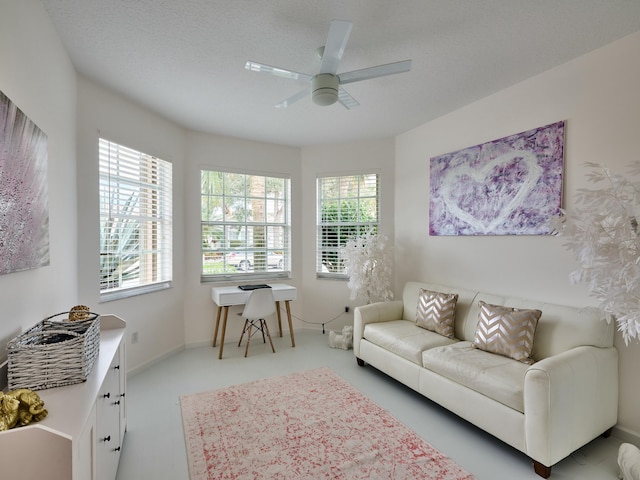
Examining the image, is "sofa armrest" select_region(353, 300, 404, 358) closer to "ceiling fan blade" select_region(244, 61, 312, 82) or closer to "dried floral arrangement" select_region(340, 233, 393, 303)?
"dried floral arrangement" select_region(340, 233, 393, 303)

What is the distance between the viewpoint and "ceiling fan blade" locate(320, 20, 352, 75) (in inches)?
67.9

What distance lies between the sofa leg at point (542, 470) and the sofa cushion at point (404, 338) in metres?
0.95

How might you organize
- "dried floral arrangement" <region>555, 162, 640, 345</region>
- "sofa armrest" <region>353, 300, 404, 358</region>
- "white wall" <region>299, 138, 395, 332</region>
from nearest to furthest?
"dried floral arrangement" <region>555, 162, 640, 345</region> → "sofa armrest" <region>353, 300, 404, 358</region> → "white wall" <region>299, 138, 395, 332</region>

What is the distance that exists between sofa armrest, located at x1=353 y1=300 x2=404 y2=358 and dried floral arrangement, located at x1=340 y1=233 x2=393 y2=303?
0.87 feet

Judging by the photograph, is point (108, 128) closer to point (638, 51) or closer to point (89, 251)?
point (89, 251)

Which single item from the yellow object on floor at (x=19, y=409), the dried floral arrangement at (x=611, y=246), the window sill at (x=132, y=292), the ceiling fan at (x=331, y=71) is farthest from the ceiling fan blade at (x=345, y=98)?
the window sill at (x=132, y=292)

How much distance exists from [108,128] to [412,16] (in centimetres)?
270

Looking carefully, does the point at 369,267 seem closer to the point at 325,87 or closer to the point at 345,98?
the point at 345,98

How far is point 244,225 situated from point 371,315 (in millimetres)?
2103

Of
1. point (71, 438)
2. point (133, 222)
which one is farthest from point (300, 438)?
point (133, 222)

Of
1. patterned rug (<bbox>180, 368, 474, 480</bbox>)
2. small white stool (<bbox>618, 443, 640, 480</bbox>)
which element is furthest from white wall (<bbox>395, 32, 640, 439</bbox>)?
patterned rug (<bbox>180, 368, 474, 480</bbox>)

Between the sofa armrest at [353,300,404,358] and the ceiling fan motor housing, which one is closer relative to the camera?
the ceiling fan motor housing

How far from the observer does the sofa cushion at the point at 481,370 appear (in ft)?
6.53

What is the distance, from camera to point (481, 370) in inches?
86.5
